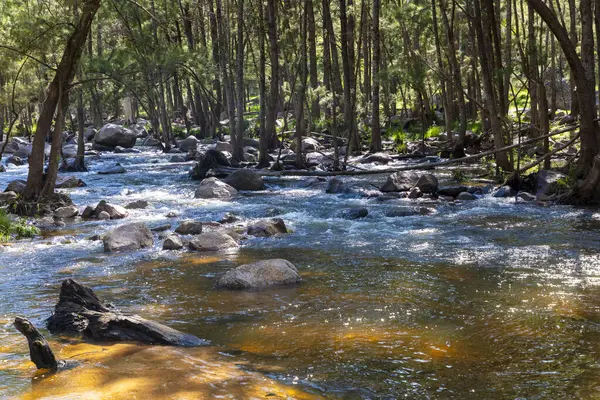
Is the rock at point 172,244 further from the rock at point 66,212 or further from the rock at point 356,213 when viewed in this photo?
the rock at point 66,212

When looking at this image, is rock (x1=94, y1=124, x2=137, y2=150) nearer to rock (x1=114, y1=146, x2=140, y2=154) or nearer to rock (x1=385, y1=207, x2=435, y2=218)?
rock (x1=114, y1=146, x2=140, y2=154)

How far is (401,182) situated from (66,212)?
7832 mm

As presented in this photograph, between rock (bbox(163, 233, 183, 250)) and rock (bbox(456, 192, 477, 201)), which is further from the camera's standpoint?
rock (bbox(456, 192, 477, 201))

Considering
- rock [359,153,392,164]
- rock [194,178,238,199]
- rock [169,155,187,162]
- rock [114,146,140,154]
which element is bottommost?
rock [194,178,238,199]

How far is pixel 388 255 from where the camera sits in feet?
30.6

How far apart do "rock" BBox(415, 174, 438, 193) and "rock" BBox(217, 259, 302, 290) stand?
327 inches

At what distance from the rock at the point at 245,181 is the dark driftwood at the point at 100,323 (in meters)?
12.0

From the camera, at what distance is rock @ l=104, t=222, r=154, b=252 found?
33.6 ft

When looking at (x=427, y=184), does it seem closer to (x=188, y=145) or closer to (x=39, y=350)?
(x=39, y=350)

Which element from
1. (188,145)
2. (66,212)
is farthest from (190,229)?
(188,145)

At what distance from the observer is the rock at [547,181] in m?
13.9

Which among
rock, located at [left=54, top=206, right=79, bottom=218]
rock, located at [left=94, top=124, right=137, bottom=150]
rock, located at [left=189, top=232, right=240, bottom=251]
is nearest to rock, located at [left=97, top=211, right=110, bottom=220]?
rock, located at [left=54, top=206, right=79, bottom=218]

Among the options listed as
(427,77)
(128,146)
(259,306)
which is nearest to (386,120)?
(427,77)

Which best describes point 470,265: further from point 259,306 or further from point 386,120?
point 386,120
